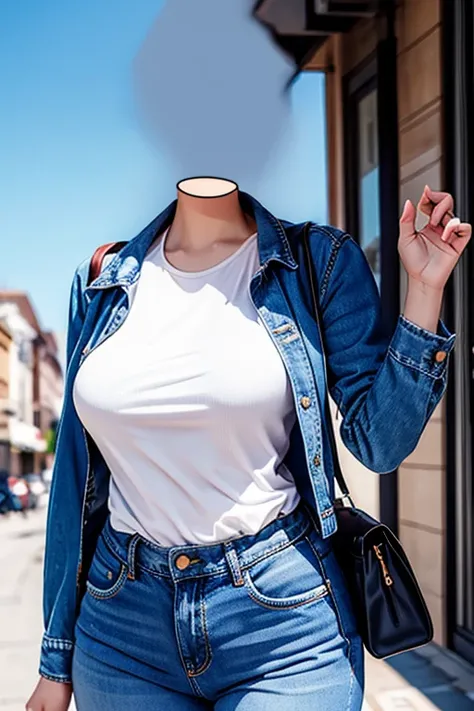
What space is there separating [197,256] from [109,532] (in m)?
→ 0.36

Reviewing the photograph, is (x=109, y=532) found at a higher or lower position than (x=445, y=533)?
higher

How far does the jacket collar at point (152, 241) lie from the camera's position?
3.42 ft

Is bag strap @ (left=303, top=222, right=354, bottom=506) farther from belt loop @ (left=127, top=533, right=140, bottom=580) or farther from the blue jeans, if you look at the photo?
belt loop @ (left=127, top=533, right=140, bottom=580)

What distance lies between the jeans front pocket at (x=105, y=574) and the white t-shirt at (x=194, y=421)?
38mm

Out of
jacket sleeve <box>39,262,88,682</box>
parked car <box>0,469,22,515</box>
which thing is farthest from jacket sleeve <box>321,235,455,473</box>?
parked car <box>0,469,22,515</box>

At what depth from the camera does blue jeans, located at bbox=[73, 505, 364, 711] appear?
0.92m

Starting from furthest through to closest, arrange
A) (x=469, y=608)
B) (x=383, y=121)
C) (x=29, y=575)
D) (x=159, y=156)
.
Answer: (x=29, y=575) < (x=383, y=121) < (x=469, y=608) < (x=159, y=156)

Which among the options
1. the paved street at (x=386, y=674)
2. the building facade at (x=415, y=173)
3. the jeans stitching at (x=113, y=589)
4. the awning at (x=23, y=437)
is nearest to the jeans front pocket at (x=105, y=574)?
the jeans stitching at (x=113, y=589)

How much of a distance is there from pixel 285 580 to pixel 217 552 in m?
0.08

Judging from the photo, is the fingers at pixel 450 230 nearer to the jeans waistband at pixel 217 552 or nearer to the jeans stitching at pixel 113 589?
the jeans waistband at pixel 217 552

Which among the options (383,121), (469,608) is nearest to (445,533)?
(469,608)

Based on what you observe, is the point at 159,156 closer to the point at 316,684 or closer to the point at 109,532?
the point at 109,532

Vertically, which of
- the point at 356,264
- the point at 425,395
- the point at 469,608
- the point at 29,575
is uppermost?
the point at 356,264

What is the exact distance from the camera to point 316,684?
36.0 inches
